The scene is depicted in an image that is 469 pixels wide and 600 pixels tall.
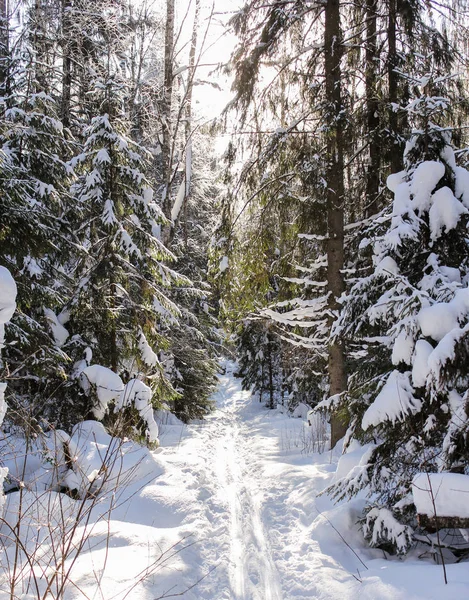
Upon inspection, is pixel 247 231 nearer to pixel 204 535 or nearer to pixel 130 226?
pixel 130 226

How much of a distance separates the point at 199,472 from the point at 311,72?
774 cm

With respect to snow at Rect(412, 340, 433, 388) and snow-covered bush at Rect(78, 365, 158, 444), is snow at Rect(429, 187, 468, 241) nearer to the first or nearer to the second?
snow at Rect(412, 340, 433, 388)

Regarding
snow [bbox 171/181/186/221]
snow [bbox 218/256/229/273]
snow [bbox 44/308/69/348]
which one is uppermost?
snow [bbox 171/181/186/221]

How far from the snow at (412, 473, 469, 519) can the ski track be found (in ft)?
5.54

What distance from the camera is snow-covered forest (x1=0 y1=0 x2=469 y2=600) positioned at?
3.71m

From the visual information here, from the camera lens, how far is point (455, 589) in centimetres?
273

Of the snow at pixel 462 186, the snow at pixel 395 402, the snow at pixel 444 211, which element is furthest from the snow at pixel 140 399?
→ the snow at pixel 462 186

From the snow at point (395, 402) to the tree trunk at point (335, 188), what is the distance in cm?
304

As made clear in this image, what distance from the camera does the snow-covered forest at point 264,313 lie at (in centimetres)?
371

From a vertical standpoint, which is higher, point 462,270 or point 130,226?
A: point 130,226

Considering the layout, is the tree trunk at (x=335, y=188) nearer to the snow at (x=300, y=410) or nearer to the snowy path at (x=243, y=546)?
the snowy path at (x=243, y=546)

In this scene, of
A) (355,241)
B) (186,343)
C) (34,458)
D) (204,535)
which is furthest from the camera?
(186,343)

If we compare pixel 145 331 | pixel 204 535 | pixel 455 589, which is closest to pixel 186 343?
pixel 145 331

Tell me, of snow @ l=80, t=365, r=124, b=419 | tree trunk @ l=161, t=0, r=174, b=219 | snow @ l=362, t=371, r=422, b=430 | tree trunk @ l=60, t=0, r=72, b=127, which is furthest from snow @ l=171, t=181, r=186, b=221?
snow @ l=362, t=371, r=422, b=430
